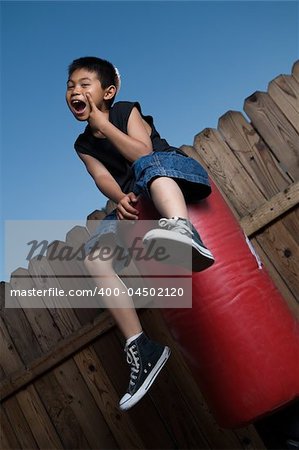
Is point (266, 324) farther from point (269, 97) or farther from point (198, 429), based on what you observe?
point (269, 97)

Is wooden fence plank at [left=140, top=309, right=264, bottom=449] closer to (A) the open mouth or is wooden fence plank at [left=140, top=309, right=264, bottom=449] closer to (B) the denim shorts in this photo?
(B) the denim shorts

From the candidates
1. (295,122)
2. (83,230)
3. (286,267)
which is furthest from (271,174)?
(83,230)

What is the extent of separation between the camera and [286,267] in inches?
112

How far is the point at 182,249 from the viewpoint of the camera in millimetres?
1707

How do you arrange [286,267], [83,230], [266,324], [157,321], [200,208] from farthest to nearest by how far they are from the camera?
[83,230]
[157,321]
[286,267]
[200,208]
[266,324]

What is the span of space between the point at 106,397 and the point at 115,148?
162cm

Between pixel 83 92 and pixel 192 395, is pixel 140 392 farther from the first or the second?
pixel 83 92

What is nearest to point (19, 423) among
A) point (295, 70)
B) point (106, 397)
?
point (106, 397)

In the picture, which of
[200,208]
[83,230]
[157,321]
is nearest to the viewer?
[200,208]

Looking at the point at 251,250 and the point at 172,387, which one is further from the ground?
the point at 251,250

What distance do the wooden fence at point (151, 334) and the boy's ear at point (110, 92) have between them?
0.89m

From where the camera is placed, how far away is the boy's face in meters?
2.20

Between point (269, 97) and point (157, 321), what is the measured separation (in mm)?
1508

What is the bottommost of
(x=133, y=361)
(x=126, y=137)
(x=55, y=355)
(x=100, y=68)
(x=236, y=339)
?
(x=236, y=339)
